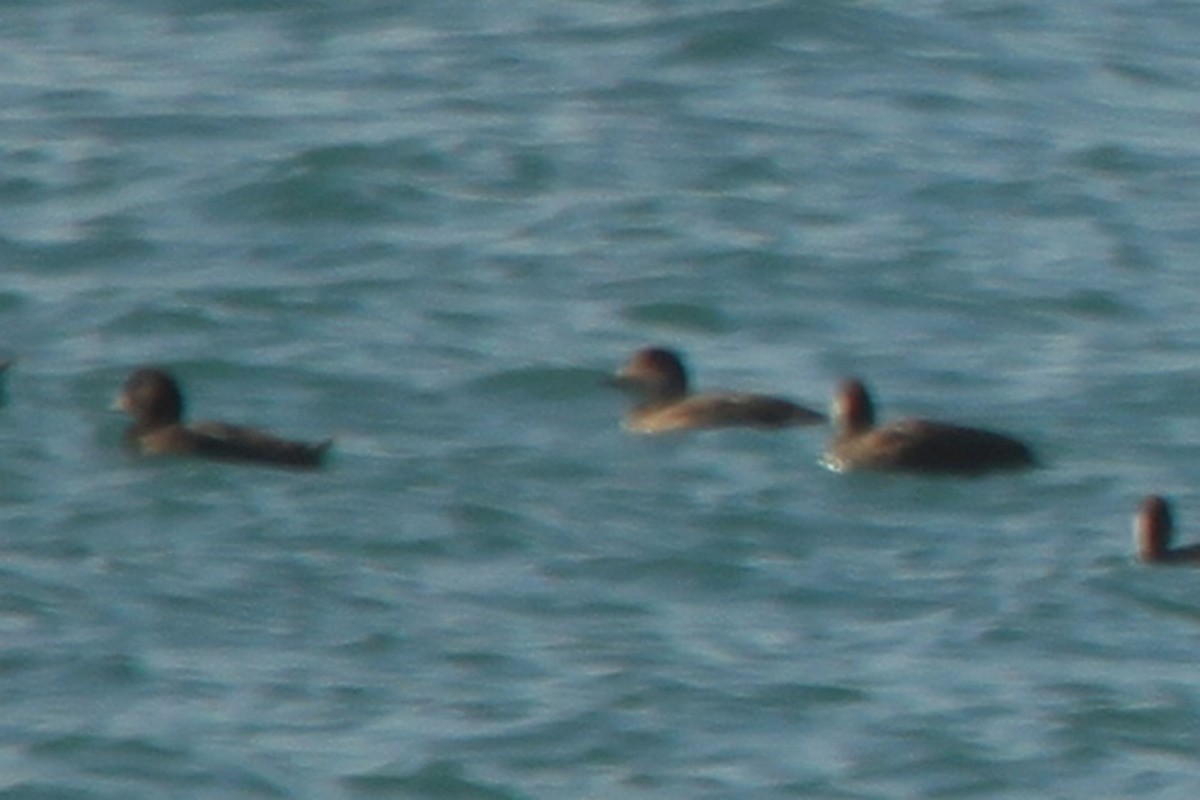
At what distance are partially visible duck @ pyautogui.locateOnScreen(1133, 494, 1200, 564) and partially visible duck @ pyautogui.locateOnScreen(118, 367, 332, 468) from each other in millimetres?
2814

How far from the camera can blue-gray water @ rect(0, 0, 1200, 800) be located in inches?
432

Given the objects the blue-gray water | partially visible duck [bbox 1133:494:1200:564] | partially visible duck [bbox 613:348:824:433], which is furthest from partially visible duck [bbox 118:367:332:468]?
partially visible duck [bbox 1133:494:1200:564]

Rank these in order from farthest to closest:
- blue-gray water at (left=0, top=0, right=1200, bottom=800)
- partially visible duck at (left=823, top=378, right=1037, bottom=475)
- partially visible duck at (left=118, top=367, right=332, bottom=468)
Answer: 1. partially visible duck at (left=823, top=378, right=1037, bottom=475)
2. partially visible duck at (left=118, top=367, right=332, bottom=468)
3. blue-gray water at (left=0, top=0, right=1200, bottom=800)

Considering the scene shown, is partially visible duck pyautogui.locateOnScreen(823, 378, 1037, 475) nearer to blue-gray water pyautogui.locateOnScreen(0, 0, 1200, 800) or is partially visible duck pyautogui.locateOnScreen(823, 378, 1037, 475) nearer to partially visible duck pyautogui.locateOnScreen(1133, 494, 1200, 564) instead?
blue-gray water pyautogui.locateOnScreen(0, 0, 1200, 800)

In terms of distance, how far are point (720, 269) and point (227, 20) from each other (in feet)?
16.9

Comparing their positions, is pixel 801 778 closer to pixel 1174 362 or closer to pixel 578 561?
pixel 578 561

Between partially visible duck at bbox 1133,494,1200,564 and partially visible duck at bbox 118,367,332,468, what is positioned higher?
partially visible duck at bbox 118,367,332,468

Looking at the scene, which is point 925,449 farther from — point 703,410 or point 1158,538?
point 1158,538

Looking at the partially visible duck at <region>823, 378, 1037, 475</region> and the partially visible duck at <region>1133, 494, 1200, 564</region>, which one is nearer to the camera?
the partially visible duck at <region>1133, 494, 1200, 564</region>

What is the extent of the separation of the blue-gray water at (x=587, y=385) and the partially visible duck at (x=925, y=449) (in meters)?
0.07

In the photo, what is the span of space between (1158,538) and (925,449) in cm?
139

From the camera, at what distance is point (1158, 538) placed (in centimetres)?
1265

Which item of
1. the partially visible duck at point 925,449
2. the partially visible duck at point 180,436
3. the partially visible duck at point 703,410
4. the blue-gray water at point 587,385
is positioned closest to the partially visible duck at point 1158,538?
the blue-gray water at point 587,385

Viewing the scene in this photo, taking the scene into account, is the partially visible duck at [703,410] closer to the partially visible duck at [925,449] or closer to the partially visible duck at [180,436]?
the partially visible duck at [925,449]
